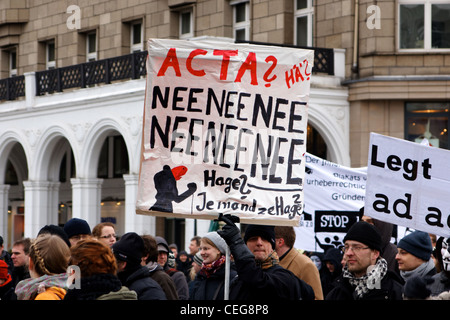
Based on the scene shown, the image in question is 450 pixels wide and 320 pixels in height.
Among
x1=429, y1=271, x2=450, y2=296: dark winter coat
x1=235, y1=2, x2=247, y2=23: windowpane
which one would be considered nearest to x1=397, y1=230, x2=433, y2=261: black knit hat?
x1=429, y1=271, x2=450, y2=296: dark winter coat

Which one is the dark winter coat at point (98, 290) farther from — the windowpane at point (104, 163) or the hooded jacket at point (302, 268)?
the windowpane at point (104, 163)

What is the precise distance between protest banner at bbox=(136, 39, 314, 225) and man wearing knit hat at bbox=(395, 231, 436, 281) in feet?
2.83

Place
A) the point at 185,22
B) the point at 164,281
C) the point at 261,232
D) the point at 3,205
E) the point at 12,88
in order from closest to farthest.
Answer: the point at 261,232 < the point at 164,281 < the point at 185,22 < the point at 12,88 < the point at 3,205

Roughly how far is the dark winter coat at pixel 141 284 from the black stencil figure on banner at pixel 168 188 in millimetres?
516

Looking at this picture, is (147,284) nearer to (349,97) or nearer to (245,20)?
(349,97)

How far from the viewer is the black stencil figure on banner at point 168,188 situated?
7.71m

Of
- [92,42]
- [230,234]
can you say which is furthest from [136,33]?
[230,234]

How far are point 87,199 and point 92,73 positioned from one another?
3.52 meters

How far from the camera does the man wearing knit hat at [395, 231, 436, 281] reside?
7660mm

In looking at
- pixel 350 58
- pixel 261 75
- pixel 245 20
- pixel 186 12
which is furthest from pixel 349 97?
pixel 261 75

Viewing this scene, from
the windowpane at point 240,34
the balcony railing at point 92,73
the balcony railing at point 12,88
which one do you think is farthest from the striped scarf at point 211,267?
the balcony railing at point 12,88

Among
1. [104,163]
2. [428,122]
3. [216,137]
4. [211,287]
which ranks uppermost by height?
[428,122]

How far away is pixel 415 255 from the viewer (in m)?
7.66

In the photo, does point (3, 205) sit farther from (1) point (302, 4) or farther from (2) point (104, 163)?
(1) point (302, 4)
